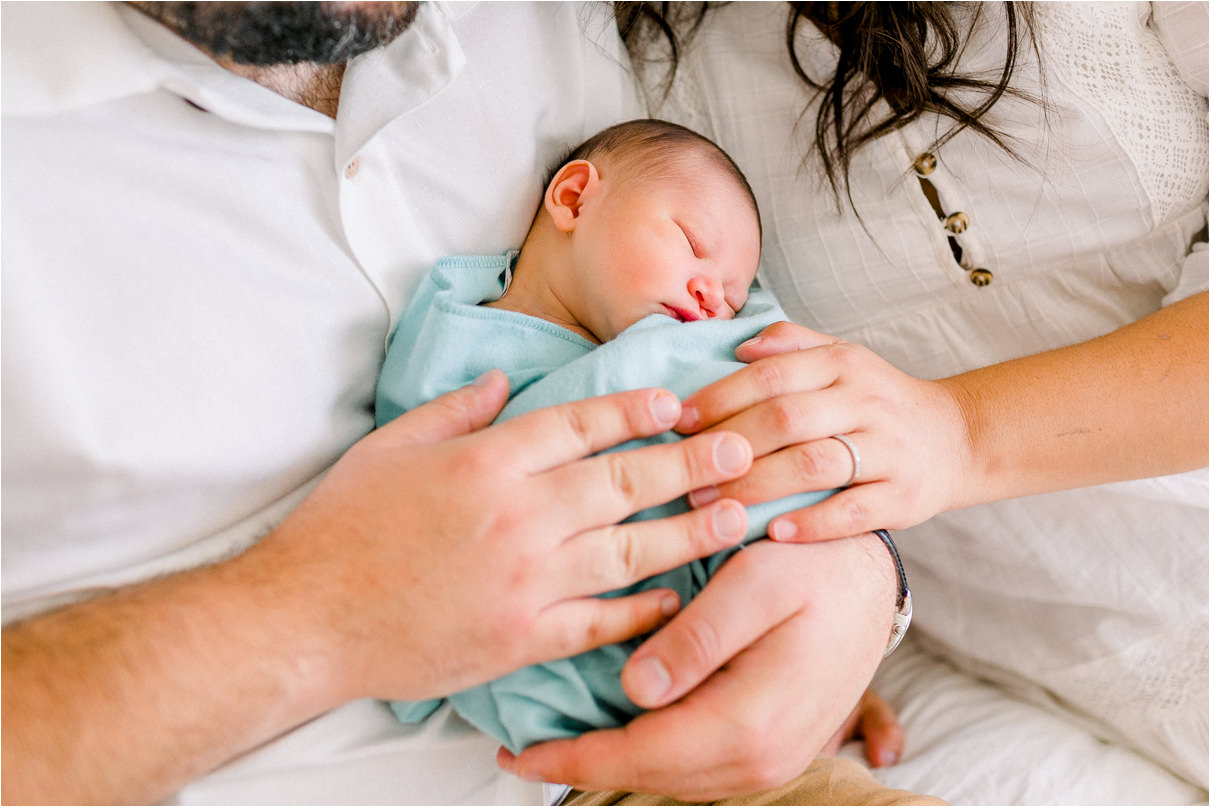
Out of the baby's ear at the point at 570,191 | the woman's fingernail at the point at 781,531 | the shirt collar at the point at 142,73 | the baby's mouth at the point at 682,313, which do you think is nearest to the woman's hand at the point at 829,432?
the woman's fingernail at the point at 781,531

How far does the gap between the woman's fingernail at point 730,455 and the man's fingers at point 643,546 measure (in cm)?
3

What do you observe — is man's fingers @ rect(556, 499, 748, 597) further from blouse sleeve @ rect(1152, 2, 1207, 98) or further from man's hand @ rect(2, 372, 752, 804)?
blouse sleeve @ rect(1152, 2, 1207, 98)

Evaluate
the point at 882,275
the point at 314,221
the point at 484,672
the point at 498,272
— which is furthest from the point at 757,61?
the point at 484,672

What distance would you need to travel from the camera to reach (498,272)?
1.13 m

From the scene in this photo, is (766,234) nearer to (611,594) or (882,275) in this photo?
(882,275)

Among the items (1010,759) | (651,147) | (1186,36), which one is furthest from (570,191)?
(1010,759)

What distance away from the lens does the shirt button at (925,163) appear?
3.96 ft

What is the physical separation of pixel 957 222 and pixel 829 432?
0.55m

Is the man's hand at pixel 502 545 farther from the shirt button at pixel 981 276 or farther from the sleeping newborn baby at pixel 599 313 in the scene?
the shirt button at pixel 981 276

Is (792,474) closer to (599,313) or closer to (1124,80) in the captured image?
(599,313)

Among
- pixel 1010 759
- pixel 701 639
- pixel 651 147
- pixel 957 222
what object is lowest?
pixel 1010 759

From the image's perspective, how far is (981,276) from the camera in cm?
125

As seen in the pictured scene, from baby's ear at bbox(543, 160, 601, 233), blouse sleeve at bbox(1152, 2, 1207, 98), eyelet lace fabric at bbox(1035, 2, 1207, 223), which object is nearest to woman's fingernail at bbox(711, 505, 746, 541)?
baby's ear at bbox(543, 160, 601, 233)

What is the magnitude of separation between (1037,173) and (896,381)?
0.48 m
